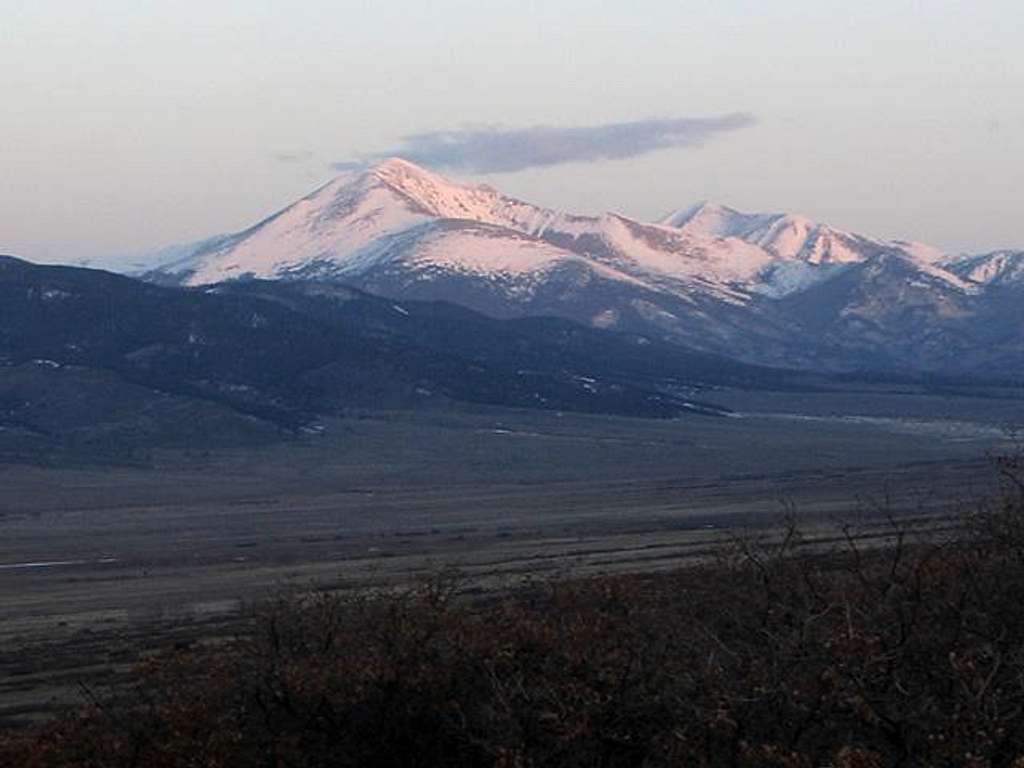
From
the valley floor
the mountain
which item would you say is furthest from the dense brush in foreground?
the mountain

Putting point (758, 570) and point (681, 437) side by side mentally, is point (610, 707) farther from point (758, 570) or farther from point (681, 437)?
point (681, 437)

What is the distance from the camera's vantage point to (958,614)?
2130cm

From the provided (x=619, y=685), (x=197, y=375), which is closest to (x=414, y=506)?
(x=197, y=375)

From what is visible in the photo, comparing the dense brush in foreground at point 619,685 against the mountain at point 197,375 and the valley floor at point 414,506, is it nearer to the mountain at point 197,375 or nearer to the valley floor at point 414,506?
the valley floor at point 414,506

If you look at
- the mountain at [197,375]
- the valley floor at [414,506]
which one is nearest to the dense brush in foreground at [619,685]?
the valley floor at [414,506]

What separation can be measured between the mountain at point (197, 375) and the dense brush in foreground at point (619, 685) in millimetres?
107023

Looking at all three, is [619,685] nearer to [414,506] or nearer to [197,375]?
[414,506]

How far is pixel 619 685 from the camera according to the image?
1989 centimetres

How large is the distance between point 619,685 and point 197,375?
5647 inches

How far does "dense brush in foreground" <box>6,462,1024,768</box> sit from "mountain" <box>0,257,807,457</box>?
107 m

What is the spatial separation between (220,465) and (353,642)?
335 ft

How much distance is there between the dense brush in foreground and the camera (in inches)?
701

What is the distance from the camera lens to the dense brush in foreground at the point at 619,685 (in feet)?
58.4

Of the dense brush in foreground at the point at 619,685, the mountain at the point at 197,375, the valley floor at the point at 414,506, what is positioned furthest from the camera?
the mountain at the point at 197,375
